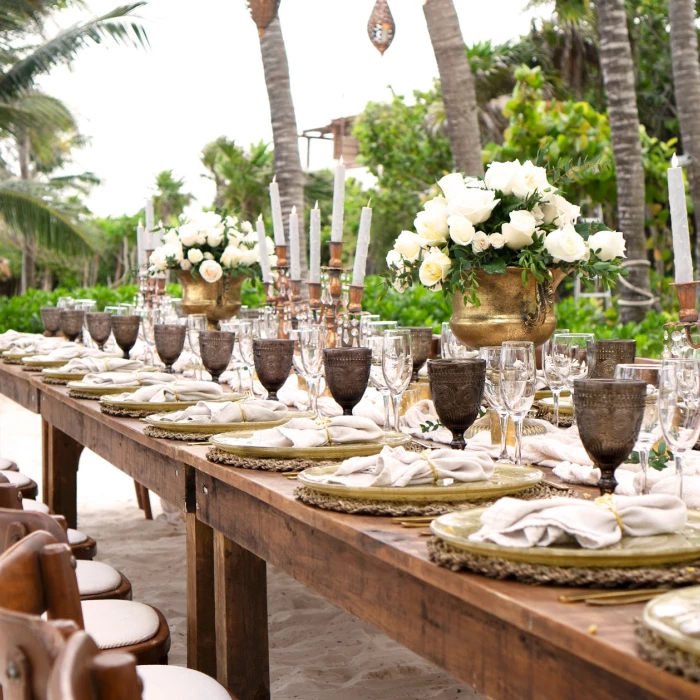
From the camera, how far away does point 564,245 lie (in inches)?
101

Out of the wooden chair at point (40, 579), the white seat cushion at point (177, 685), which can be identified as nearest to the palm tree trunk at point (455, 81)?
the white seat cushion at point (177, 685)

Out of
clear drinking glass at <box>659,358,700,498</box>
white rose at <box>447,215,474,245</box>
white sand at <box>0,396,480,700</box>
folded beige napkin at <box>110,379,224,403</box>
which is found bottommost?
white sand at <box>0,396,480,700</box>

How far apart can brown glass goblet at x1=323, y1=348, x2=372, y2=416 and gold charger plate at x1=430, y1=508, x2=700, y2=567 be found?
1044 millimetres

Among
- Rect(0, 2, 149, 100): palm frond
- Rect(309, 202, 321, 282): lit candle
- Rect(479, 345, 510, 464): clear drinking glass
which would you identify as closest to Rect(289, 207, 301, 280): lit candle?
Rect(309, 202, 321, 282): lit candle

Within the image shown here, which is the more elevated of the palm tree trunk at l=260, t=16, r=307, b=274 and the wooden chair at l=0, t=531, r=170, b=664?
the palm tree trunk at l=260, t=16, r=307, b=274

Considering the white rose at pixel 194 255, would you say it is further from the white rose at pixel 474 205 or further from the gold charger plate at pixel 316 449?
the gold charger plate at pixel 316 449

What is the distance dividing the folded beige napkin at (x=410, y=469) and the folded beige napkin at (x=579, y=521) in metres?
0.31

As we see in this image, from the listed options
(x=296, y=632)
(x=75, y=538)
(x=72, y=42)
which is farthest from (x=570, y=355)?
(x=72, y=42)

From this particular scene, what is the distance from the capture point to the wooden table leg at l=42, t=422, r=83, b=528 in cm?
440

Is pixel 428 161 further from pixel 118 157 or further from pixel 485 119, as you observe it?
pixel 118 157

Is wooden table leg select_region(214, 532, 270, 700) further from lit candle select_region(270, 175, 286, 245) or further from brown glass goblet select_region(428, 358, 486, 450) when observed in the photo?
lit candle select_region(270, 175, 286, 245)

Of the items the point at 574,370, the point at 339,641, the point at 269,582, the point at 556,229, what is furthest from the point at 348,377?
the point at 269,582

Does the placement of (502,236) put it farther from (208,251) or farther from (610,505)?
(208,251)

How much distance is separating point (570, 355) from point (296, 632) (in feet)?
6.48
